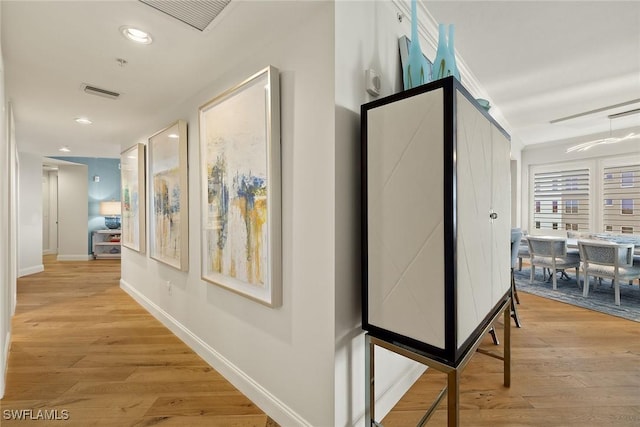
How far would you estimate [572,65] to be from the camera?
283cm

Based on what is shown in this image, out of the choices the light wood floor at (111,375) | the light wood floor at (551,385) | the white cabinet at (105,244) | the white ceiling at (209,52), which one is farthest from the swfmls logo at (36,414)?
the white cabinet at (105,244)

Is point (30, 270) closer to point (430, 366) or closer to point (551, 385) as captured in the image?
point (430, 366)

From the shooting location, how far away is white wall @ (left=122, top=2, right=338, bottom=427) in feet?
4.86

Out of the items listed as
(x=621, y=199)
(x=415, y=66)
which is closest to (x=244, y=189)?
(x=415, y=66)

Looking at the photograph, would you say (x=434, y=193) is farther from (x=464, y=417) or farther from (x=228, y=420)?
(x=228, y=420)

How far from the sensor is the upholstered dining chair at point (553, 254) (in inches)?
174

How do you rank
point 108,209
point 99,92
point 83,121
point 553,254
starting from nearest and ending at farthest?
point 99,92 → point 83,121 → point 553,254 → point 108,209

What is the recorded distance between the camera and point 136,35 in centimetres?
183

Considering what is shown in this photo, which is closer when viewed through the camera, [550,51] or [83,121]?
[550,51]

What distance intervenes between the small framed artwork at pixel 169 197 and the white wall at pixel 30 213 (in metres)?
4.32

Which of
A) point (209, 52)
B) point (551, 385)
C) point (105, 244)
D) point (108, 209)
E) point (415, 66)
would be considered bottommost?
point (551, 385)

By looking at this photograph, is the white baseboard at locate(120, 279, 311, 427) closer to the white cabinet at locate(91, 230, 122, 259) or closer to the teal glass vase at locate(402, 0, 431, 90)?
the teal glass vase at locate(402, 0, 431, 90)

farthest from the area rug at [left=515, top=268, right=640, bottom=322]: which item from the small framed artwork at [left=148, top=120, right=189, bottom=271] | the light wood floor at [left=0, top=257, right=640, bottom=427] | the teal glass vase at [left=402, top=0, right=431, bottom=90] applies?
the small framed artwork at [left=148, top=120, right=189, bottom=271]

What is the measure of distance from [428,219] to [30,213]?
24.9 feet
